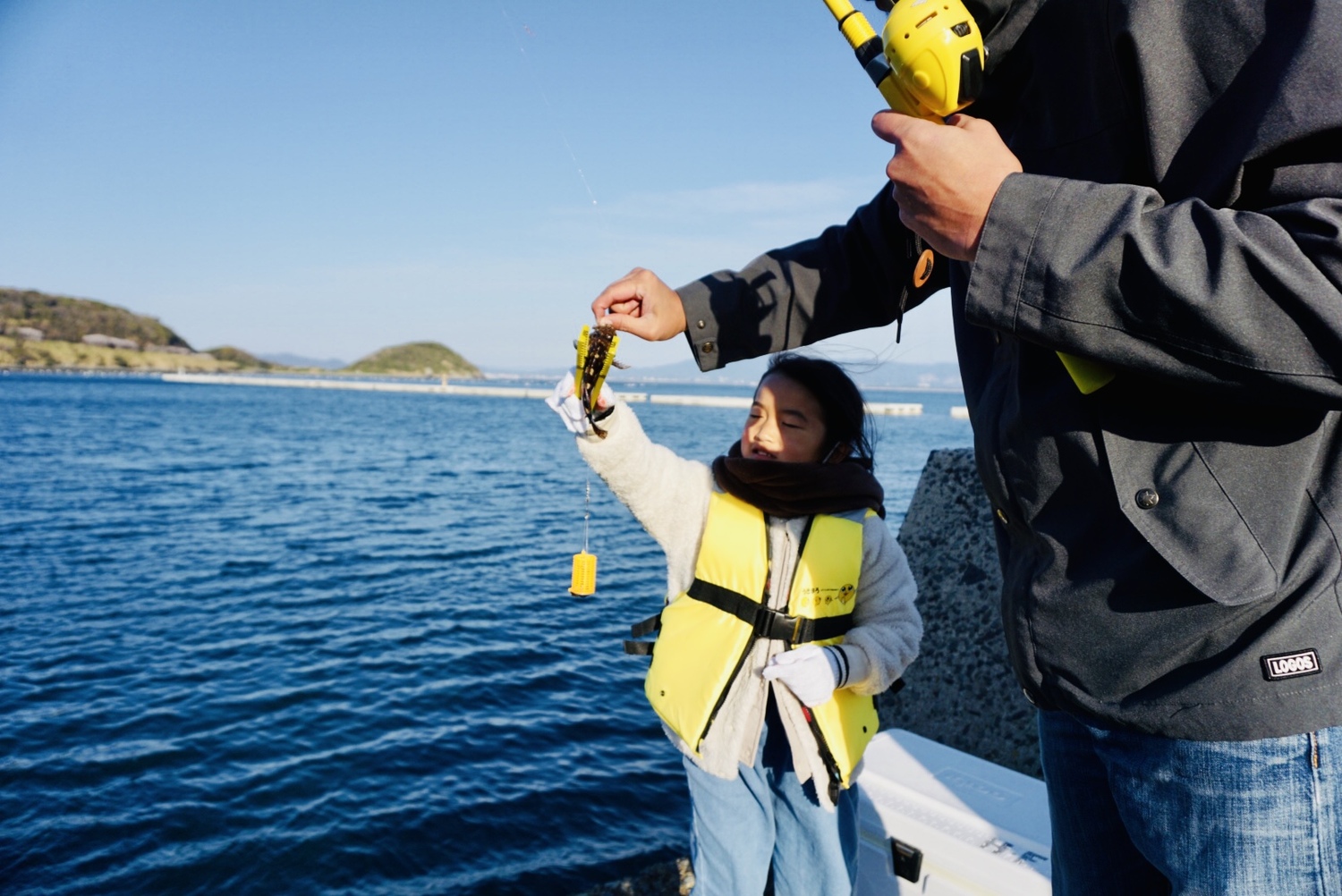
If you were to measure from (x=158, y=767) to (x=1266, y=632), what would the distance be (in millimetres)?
9429

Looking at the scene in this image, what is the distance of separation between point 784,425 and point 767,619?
0.82m

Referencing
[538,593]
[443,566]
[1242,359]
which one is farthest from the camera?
[443,566]

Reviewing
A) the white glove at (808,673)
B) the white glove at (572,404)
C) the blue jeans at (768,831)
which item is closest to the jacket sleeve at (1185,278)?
the white glove at (572,404)

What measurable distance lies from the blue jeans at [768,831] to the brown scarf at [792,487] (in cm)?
72

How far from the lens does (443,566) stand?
16844 millimetres

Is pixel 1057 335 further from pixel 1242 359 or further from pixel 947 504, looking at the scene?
pixel 947 504

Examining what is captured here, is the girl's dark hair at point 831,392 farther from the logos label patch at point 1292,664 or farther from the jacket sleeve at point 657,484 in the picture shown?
the logos label patch at point 1292,664

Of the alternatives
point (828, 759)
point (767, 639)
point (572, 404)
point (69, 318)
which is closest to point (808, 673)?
point (767, 639)

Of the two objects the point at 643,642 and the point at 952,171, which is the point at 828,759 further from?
the point at 952,171

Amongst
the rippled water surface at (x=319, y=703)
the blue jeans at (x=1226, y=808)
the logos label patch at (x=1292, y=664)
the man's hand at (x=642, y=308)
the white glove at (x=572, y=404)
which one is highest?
the man's hand at (x=642, y=308)

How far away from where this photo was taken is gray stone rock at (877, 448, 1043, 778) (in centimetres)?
453

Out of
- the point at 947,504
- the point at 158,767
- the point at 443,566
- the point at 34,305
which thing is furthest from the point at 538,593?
the point at 34,305

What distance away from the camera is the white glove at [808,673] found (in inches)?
106

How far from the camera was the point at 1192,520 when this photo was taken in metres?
1.15
